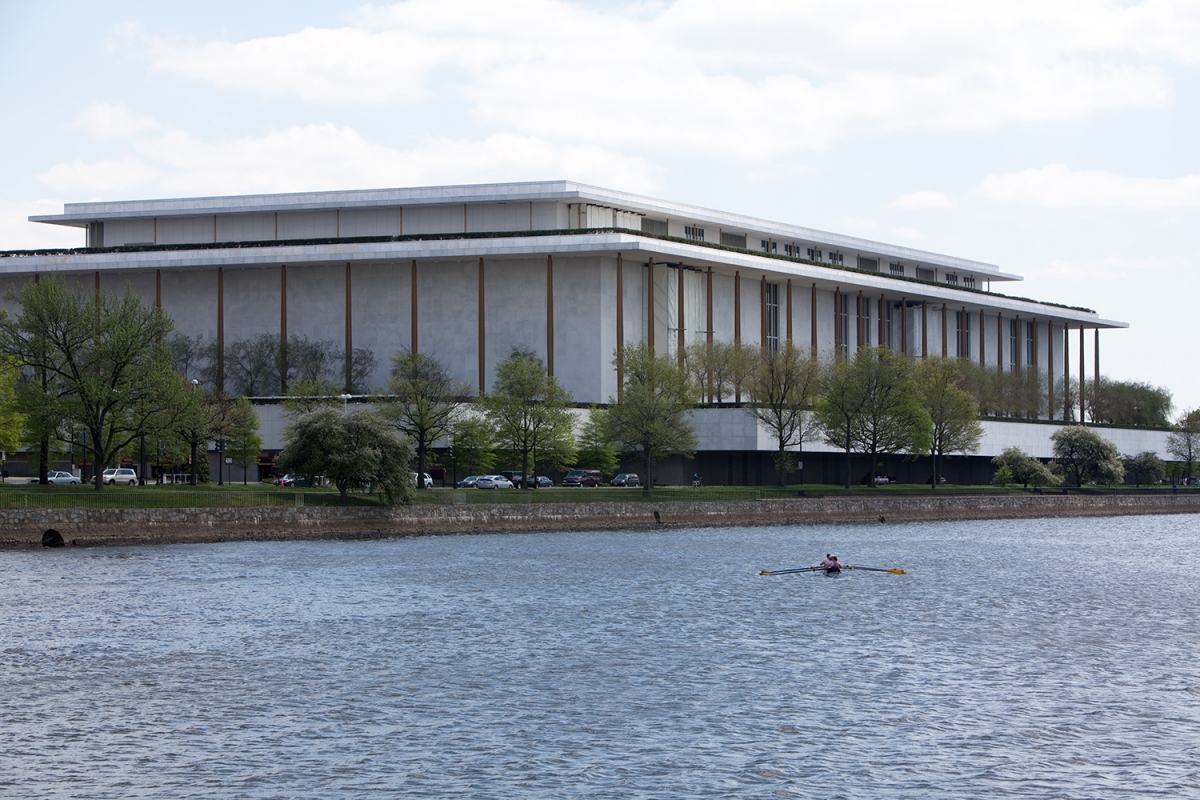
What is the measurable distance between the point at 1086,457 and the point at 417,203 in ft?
199

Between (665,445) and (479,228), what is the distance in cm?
3773

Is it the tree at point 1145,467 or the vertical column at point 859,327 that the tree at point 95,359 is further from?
the tree at point 1145,467

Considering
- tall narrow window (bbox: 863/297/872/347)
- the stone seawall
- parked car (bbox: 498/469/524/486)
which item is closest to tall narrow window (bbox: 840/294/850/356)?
tall narrow window (bbox: 863/297/872/347)

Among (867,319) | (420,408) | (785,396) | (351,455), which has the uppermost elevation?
(867,319)

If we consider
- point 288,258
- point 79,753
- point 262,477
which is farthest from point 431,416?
point 79,753

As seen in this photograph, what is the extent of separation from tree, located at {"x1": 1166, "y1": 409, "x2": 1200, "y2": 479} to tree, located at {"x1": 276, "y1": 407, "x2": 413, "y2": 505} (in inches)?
3783

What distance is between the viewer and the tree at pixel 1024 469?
115 meters

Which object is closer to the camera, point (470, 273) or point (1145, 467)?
point (470, 273)

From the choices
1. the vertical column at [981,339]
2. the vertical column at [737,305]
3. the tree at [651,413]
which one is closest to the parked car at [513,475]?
the tree at [651,413]

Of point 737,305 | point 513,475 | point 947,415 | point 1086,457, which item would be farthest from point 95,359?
point 1086,457

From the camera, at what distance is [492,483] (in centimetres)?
9525

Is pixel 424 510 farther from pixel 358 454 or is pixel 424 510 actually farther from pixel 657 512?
pixel 657 512

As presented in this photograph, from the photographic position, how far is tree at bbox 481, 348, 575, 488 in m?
90.3

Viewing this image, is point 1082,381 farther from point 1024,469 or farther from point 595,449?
point 595,449
